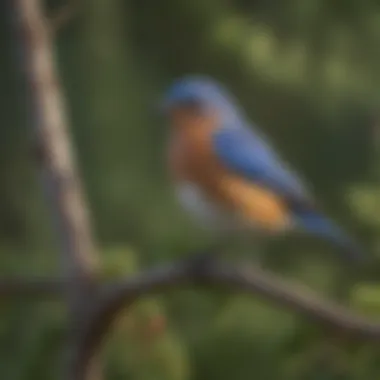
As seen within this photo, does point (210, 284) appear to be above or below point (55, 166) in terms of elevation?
below

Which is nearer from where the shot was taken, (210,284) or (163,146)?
(210,284)

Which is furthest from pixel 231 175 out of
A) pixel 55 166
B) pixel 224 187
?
pixel 55 166

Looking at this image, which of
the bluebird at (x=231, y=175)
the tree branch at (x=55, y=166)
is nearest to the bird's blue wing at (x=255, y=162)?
the bluebird at (x=231, y=175)

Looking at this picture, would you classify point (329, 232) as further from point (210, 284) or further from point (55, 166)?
point (55, 166)

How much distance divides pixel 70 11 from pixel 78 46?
0.14ft

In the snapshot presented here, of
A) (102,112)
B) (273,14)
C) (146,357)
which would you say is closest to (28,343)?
(146,357)

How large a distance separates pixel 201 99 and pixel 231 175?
69mm

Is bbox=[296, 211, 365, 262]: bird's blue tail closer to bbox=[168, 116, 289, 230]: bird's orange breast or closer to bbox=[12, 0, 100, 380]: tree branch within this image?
bbox=[168, 116, 289, 230]: bird's orange breast

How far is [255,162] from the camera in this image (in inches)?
40.3

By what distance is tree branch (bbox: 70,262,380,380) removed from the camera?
0.92m

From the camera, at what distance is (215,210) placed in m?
1.02

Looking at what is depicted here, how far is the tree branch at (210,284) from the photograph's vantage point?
3.03 ft

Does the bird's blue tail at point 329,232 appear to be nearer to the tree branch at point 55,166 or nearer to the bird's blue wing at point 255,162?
the bird's blue wing at point 255,162

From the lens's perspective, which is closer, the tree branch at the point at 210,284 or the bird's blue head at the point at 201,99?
the tree branch at the point at 210,284
